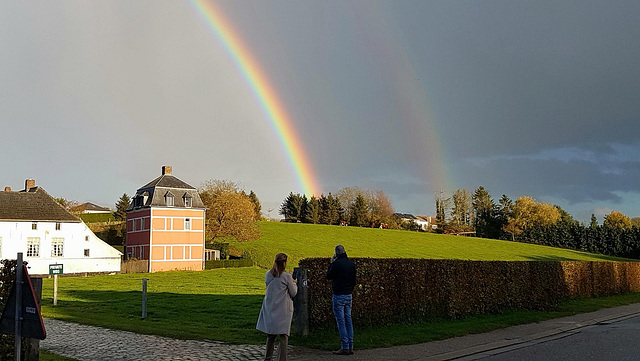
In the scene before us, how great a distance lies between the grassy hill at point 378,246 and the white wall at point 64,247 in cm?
1869

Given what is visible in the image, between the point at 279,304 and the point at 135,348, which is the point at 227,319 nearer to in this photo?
the point at 135,348

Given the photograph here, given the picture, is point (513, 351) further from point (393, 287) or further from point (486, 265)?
point (486, 265)

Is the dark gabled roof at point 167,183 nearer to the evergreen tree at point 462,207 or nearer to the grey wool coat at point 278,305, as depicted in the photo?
the grey wool coat at point 278,305

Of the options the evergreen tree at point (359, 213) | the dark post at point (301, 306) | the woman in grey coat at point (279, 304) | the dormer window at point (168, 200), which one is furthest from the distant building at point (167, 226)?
the evergreen tree at point (359, 213)

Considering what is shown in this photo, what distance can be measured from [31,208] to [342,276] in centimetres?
5632

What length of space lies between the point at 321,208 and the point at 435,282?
370ft

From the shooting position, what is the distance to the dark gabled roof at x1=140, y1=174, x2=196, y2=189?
70.1m

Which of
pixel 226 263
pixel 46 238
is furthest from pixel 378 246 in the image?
pixel 46 238

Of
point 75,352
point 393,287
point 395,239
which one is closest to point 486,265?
point 393,287

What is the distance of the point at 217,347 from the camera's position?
40.1ft

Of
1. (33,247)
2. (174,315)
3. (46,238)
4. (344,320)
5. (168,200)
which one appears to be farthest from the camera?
(168,200)

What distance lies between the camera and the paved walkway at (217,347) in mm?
11141

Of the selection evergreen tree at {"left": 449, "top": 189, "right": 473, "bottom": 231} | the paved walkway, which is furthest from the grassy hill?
the paved walkway

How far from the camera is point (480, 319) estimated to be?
17750 millimetres
